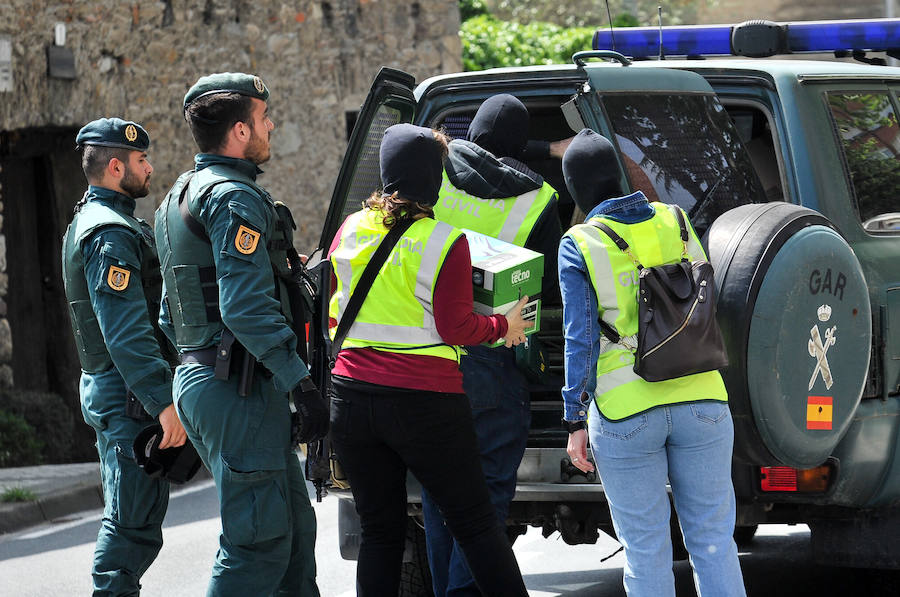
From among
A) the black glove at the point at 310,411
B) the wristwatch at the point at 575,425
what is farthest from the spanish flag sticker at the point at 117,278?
the wristwatch at the point at 575,425

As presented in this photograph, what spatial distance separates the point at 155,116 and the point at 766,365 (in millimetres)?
8959

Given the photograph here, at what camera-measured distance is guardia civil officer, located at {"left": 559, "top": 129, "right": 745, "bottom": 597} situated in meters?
4.30

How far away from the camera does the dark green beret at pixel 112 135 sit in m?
5.39

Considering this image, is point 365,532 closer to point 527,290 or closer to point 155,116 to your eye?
point 527,290

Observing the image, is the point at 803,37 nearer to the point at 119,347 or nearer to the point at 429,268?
the point at 429,268

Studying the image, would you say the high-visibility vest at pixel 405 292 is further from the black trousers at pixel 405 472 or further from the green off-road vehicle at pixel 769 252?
the green off-road vehicle at pixel 769 252

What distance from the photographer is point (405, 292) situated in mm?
4438

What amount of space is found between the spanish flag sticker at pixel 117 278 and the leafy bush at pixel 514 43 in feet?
44.5

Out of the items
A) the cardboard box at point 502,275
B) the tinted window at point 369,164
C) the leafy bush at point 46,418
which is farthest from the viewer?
the leafy bush at point 46,418

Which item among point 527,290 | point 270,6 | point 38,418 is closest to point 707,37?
point 527,290

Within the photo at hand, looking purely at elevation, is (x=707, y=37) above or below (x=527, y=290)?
above

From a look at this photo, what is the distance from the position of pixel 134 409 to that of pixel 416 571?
1.34 meters

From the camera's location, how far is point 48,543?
8078 mm

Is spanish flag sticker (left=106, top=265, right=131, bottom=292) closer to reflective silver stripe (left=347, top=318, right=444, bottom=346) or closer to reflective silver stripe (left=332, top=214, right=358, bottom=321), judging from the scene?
reflective silver stripe (left=332, top=214, right=358, bottom=321)
